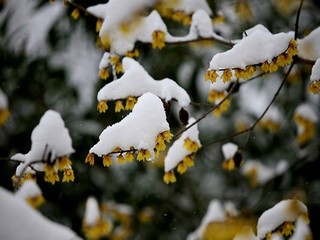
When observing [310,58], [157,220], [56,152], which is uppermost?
[56,152]

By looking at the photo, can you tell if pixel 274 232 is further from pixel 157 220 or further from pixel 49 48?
pixel 49 48

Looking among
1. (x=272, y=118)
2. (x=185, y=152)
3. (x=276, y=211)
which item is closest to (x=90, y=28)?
(x=185, y=152)

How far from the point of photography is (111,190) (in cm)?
456

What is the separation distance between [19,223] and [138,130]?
582 millimetres

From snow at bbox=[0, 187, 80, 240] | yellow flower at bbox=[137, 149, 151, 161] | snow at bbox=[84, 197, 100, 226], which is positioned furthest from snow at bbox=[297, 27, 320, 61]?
snow at bbox=[84, 197, 100, 226]

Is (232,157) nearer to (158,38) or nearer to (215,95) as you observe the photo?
(215,95)

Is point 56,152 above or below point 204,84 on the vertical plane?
above

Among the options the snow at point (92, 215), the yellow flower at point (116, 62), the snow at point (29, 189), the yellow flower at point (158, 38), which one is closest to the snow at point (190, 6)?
the yellow flower at point (158, 38)

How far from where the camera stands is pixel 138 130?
1.55 metres

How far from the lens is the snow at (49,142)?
5.49ft

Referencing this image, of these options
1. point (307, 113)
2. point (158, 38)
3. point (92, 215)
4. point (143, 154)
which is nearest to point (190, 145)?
point (143, 154)

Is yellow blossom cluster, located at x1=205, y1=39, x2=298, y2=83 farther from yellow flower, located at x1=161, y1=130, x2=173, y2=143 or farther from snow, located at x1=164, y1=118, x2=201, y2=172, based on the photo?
snow, located at x1=164, y1=118, x2=201, y2=172

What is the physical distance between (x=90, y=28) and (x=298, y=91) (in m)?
2.53

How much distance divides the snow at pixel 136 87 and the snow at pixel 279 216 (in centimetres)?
67
